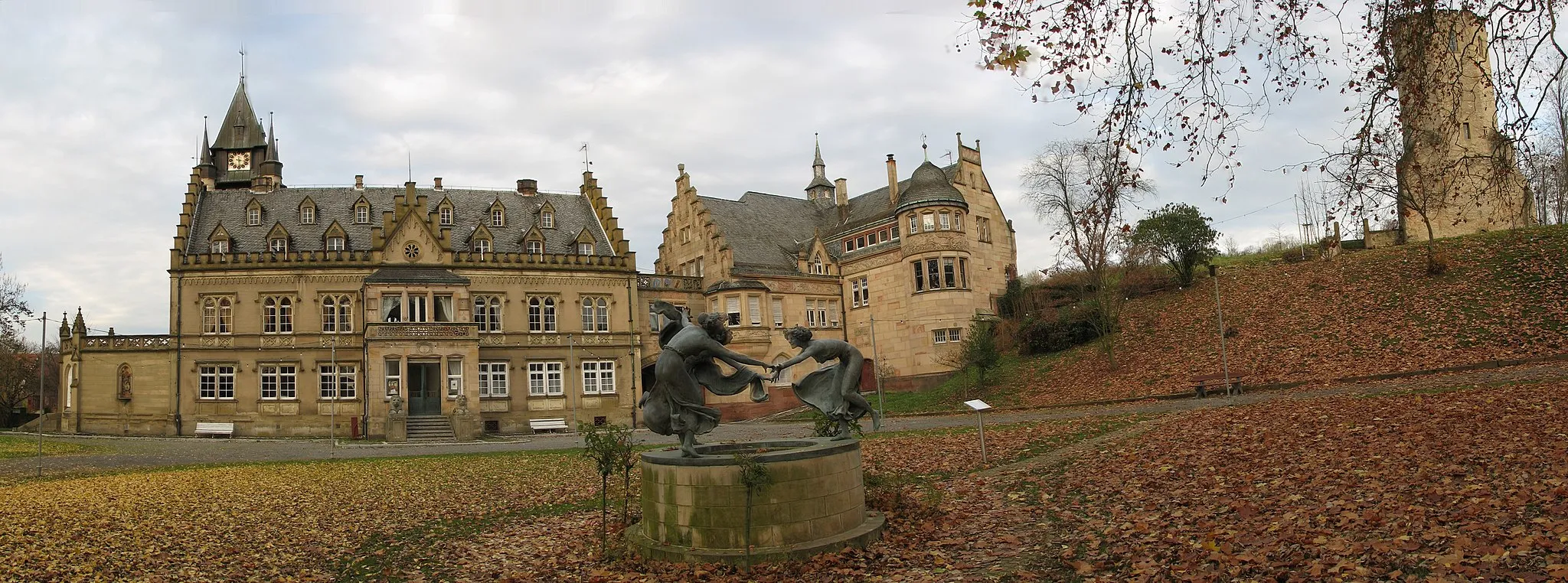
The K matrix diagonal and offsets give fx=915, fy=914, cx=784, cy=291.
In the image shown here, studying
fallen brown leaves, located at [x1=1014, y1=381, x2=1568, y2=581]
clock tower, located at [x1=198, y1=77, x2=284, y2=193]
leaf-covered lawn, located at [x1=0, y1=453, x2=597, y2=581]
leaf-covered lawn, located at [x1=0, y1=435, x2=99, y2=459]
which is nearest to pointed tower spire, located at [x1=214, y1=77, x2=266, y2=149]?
clock tower, located at [x1=198, y1=77, x2=284, y2=193]

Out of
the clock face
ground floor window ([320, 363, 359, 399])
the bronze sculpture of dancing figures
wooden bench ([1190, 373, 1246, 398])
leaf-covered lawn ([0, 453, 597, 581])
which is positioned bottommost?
leaf-covered lawn ([0, 453, 597, 581])

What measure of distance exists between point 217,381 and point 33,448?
37.0 ft

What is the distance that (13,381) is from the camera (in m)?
62.2

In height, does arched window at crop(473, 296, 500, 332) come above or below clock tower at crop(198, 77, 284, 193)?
below

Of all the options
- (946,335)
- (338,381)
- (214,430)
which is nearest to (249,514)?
(338,381)

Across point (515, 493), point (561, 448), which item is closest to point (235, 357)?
point (561, 448)

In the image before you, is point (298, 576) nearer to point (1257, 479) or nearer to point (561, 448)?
point (1257, 479)

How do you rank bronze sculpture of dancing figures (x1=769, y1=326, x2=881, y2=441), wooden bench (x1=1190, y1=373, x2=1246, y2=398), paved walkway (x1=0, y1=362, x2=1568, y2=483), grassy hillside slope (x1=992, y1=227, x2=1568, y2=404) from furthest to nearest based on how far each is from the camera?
grassy hillside slope (x1=992, y1=227, x2=1568, y2=404) < wooden bench (x1=1190, y1=373, x2=1246, y2=398) < paved walkway (x1=0, y1=362, x2=1568, y2=483) < bronze sculpture of dancing figures (x1=769, y1=326, x2=881, y2=441)

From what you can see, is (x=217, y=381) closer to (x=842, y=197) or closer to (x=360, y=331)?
(x=360, y=331)

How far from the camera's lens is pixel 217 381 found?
4159cm

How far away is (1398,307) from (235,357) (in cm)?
4851

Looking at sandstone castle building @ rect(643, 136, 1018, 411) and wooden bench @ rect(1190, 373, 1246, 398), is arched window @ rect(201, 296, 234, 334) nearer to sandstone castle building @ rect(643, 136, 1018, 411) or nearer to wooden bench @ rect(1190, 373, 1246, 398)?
sandstone castle building @ rect(643, 136, 1018, 411)

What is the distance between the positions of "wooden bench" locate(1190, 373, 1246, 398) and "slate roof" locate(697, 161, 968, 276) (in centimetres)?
2032

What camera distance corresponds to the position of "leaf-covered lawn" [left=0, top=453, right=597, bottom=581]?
1122cm
